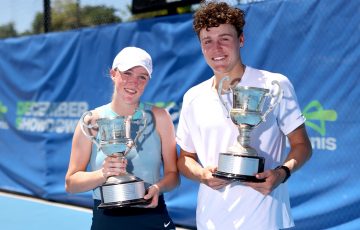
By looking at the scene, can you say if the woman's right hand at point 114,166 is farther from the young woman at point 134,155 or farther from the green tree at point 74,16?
the green tree at point 74,16

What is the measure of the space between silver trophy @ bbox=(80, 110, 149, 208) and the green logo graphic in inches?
82.0

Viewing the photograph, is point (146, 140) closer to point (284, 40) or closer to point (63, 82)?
point (284, 40)

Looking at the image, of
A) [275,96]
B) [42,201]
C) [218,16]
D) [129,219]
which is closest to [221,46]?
[218,16]

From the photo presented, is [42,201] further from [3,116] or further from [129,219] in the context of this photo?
[129,219]

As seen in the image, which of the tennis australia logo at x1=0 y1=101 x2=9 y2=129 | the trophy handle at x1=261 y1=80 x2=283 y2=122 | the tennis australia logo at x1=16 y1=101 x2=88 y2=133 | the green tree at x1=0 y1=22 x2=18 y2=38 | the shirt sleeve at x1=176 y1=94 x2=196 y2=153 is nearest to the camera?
Answer: the trophy handle at x1=261 y1=80 x2=283 y2=122

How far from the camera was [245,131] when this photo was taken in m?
1.74

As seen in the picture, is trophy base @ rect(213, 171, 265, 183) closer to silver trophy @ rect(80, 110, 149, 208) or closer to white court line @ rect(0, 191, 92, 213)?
silver trophy @ rect(80, 110, 149, 208)

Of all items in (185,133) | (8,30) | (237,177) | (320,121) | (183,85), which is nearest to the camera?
(237,177)

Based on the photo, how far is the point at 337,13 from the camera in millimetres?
3500

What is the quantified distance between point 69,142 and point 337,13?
10.9 ft

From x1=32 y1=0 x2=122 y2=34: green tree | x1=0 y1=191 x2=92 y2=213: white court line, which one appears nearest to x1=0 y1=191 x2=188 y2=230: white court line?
x1=0 y1=191 x2=92 y2=213: white court line

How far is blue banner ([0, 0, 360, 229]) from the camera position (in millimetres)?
3488

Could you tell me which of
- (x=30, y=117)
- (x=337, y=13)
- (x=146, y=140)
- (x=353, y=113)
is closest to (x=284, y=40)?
(x=337, y=13)

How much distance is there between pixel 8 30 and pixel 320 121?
5.32m
